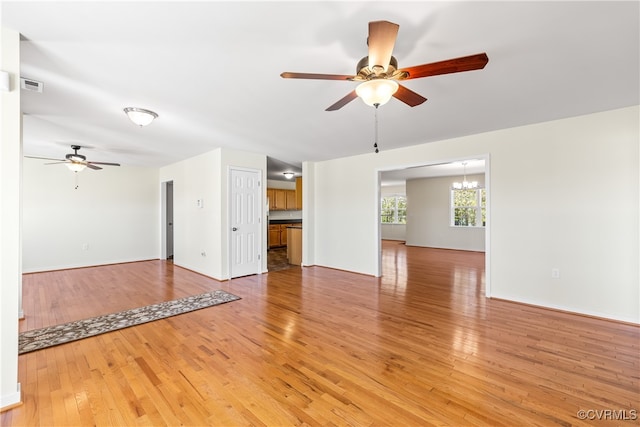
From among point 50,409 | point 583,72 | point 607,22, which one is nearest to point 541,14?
point 607,22

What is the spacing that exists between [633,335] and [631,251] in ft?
3.09

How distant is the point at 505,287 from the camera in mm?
4055

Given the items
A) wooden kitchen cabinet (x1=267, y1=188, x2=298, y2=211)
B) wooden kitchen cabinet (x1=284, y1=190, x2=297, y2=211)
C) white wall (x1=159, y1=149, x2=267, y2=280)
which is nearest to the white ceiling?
white wall (x1=159, y1=149, x2=267, y2=280)

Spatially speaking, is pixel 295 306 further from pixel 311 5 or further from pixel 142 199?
pixel 142 199

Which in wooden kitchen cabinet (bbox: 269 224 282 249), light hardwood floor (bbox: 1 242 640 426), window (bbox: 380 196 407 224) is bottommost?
light hardwood floor (bbox: 1 242 640 426)

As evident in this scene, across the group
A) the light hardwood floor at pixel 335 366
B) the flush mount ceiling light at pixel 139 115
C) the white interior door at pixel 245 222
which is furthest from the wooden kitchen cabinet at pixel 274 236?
the flush mount ceiling light at pixel 139 115

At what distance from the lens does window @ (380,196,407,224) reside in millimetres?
11758

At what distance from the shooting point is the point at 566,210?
11.8ft

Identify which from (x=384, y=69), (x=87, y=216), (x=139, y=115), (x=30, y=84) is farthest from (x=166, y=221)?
(x=384, y=69)

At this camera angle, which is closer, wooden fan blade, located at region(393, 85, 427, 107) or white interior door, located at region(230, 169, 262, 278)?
wooden fan blade, located at region(393, 85, 427, 107)

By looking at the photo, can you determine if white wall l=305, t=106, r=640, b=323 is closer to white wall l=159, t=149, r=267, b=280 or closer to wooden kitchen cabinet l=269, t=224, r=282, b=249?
white wall l=159, t=149, r=267, b=280

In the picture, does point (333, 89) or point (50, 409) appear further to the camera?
point (333, 89)

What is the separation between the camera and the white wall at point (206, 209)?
5164 mm

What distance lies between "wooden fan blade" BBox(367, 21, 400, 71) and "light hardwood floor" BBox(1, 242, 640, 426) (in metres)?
2.20
